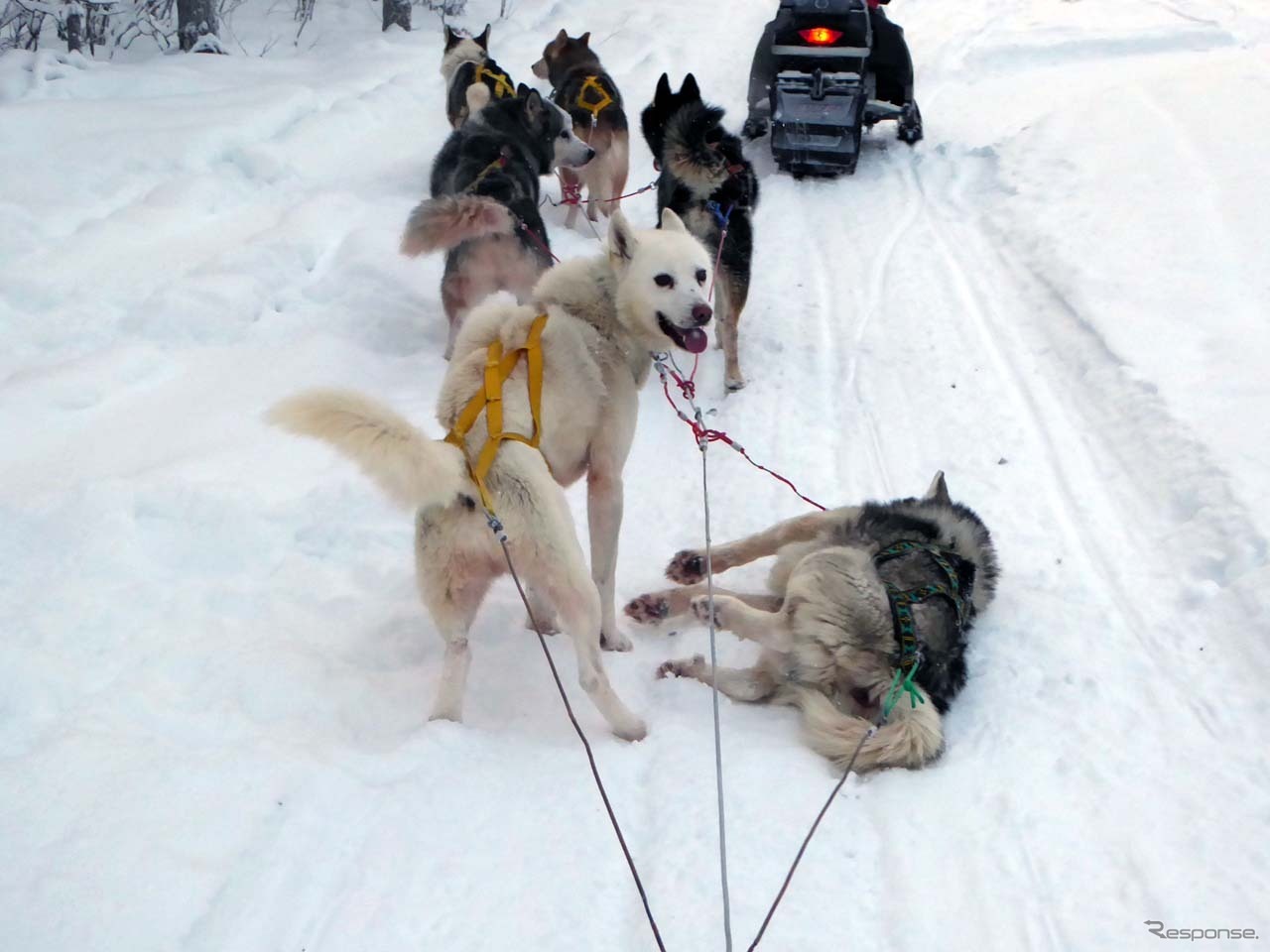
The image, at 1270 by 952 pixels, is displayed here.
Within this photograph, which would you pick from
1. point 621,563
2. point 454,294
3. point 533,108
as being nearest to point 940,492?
point 621,563

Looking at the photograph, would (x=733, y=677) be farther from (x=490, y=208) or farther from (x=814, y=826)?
(x=490, y=208)

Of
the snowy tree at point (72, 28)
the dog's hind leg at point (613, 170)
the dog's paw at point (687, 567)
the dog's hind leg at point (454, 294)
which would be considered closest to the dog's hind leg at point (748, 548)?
the dog's paw at point (687, 567)

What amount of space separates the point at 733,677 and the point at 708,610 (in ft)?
0.84

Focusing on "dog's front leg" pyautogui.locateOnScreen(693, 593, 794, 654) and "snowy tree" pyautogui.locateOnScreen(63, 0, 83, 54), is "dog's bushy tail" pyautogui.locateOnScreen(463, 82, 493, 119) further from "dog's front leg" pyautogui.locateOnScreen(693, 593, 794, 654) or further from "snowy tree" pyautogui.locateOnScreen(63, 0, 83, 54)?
"dog's front leg" pyautogui.locateOnScreen(693, 593, 794, 654)

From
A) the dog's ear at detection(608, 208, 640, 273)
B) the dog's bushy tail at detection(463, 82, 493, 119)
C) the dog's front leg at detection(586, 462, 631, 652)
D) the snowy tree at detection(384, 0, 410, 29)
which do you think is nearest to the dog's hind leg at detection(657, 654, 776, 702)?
the dog's front leg at detection(586, 462, 631, 652)

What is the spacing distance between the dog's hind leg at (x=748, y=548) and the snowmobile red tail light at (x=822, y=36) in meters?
6.33

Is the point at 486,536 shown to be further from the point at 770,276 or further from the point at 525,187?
the point at 770,276

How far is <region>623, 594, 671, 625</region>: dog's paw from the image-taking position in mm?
3539

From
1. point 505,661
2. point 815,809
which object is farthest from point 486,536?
point 815,809

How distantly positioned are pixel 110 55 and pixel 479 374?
10.0 m

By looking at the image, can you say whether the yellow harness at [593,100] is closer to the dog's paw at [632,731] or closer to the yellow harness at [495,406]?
the yellow harness at [495,406]

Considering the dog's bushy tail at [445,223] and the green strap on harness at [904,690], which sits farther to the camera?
the dog's bushy tail at [445,223]

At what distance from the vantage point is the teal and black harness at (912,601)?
2844mm

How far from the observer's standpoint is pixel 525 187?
593cm
